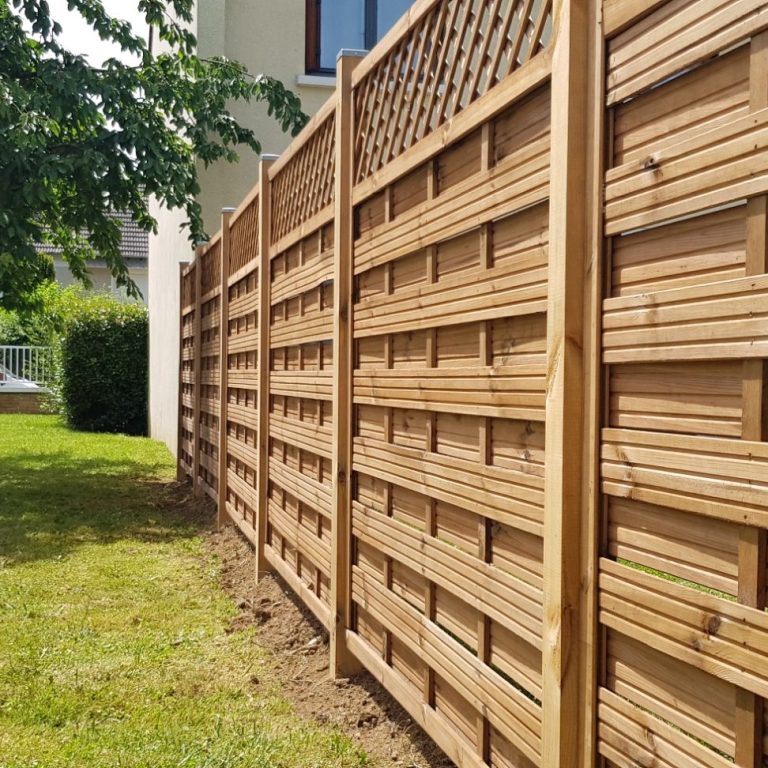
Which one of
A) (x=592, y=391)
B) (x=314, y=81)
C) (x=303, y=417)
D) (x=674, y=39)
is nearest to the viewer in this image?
(x=674, y=39)

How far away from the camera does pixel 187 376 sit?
10469mm

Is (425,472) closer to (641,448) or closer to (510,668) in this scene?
(510,668)

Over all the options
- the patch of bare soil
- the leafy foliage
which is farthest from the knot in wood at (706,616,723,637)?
the leafy foliage

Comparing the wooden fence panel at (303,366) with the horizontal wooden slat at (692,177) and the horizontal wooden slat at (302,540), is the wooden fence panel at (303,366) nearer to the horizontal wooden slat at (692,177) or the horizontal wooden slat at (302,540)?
the horizontal wooden slat at (302,540)

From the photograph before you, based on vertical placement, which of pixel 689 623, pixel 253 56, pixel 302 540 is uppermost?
pixel 253 56

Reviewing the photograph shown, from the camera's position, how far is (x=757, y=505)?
1.52 m

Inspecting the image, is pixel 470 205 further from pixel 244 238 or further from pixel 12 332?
pixel 12 332

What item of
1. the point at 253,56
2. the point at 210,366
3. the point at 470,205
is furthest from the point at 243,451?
the point at 253,56

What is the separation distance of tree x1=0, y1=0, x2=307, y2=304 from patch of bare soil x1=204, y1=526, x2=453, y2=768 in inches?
187

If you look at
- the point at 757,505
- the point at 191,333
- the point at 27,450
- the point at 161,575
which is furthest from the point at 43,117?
the point at 757,505

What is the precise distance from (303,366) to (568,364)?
298cm

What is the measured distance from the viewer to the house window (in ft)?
37.1

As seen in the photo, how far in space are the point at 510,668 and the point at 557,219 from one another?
116 centimetres

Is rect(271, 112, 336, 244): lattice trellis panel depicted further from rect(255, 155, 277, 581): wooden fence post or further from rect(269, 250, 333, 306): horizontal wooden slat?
rect(269, 250, 333, 306): horizontal wooden slat
